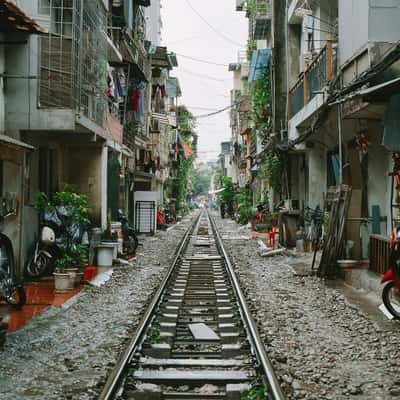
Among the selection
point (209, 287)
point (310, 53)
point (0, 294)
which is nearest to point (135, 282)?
point (209, 287)

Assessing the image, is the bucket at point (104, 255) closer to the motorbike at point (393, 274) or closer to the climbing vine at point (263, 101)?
the motorbike at point (393, 274)

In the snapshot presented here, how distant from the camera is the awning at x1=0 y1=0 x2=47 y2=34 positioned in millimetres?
9453

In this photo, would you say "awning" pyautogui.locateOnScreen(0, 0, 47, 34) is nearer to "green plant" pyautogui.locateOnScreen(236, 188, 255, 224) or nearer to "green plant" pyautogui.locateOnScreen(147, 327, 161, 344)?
"green plant" pyautogui.locateOnScreen(147, 327, 161, 344)

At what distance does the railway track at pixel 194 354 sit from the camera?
17.4 ft

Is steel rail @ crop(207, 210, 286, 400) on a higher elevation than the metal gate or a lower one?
lower

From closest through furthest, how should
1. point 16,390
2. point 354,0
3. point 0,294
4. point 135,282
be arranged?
point 16,390 → point 0,294 → point 354,0 → point 135,282

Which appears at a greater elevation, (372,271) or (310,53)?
(310,53)

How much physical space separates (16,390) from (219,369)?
1.99 meters

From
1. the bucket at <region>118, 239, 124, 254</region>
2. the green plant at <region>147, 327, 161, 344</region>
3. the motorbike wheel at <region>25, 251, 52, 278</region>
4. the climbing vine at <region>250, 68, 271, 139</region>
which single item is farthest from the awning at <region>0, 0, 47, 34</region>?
the climbing vine at <region>250, 68, 271, 139</region>

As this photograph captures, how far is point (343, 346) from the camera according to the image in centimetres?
699

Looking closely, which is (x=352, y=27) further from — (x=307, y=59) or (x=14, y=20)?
(x=14, y=20)

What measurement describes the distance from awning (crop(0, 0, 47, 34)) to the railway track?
5253 mm

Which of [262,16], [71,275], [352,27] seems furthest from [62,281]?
[262,16]

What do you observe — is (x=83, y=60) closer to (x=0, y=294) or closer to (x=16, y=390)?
(x=0, y=294)
